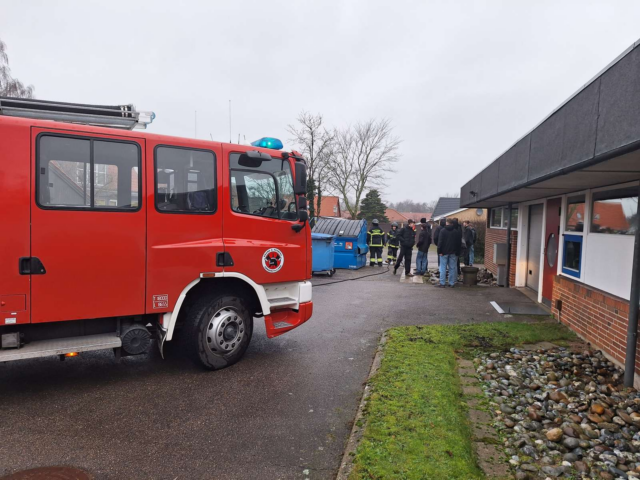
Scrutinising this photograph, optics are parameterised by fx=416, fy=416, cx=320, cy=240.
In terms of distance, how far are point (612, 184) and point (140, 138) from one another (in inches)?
235

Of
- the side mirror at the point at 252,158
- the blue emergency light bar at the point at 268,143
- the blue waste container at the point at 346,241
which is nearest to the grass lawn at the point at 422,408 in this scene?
the side mirror at the point at 252,158

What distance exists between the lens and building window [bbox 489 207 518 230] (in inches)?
476

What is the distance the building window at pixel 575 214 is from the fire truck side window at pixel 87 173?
6.59 m

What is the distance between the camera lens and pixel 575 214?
279 inches

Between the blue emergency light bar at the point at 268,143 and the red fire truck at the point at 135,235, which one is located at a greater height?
the blue emergency light bar at the point at 268,143

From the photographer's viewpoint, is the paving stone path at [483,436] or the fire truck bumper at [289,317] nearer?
the paving stone path at [483,436]

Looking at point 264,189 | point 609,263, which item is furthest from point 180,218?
point 609,263

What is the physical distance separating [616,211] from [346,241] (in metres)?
10.4

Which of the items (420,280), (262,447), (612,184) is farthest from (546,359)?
(420,280)

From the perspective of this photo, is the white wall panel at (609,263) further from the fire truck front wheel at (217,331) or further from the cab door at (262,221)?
the fire truck front wheel at (217,331)

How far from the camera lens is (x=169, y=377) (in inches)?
190

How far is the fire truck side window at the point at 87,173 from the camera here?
13.1 ft

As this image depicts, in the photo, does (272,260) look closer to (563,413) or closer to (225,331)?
(225,331)

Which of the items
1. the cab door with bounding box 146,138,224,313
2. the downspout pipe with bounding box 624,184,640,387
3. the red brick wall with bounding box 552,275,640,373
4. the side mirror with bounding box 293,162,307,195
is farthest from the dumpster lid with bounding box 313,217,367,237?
the downspout pipe with bounding box 624,184,640,387
